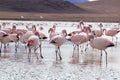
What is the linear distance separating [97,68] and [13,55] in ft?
12.6

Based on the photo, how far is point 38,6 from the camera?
95.6 m

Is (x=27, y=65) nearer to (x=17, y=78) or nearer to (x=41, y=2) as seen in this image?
(x=17, y=78)

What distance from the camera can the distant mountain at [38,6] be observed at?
296 ft

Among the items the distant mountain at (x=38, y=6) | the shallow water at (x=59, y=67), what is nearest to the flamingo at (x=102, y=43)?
the shallow water at (x=59, y=67)

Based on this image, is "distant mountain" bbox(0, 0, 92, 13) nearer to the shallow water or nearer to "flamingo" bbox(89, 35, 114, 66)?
the shallow water

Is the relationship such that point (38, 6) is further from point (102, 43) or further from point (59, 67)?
point (59, 67)

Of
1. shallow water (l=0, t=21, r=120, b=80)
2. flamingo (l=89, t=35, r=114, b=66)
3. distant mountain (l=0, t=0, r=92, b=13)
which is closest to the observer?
shallow water (l=0, t=21, r=120, b=80)

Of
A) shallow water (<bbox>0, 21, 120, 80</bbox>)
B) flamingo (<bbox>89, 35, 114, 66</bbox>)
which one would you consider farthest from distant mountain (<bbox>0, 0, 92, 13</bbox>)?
flamingo (<bbox>89, 35, 114, 66</bbox>)

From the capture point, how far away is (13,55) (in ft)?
53.6

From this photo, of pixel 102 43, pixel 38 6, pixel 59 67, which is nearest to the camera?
pixel 59 67

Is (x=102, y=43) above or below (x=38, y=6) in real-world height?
below

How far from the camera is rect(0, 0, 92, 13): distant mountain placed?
90.2m

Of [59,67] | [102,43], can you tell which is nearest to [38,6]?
[102,43]

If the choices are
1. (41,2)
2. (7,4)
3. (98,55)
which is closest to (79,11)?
(41,2)
